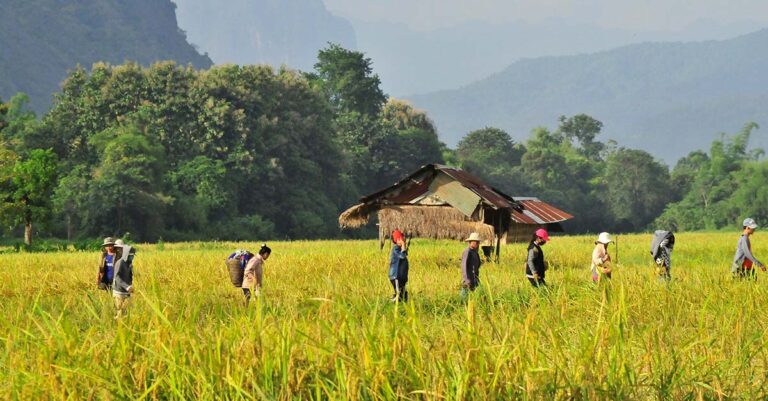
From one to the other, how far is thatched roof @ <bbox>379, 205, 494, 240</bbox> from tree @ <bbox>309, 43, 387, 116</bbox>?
166 feet

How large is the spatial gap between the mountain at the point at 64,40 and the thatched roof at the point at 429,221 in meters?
117

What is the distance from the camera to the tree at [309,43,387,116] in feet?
252

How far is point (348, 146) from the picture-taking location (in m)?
66.3

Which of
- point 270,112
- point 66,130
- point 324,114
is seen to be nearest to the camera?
point 66,130

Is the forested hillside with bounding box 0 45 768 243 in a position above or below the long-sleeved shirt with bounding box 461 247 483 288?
above

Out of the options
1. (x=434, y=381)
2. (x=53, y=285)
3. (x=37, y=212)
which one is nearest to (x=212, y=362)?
(x=434, y=381)

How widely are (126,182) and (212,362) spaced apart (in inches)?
1632

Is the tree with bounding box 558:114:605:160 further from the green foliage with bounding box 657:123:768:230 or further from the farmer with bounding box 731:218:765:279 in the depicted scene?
the farmer with bounding box 731:218:765:279

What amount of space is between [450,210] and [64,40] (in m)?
153

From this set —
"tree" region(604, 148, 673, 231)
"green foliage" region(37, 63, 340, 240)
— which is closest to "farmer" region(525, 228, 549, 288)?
"green foliage" region(37, 63, 340, 240)

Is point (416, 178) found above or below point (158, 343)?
above

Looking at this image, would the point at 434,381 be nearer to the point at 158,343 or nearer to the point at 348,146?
the point at 158,343

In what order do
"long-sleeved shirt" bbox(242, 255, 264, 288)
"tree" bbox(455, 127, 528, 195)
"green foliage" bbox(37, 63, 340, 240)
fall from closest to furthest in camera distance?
1. "long-sleeved shirt" bbox(242, 255, 264, 288)
2. "green foliage" bbox(37, 63, 340, 240)
3. "tree" bbox(455, 127, 528, 195)

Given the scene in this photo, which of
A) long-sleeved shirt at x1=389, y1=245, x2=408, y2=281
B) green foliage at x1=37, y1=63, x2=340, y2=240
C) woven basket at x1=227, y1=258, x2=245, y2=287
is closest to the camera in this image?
long-sleeved shirt at x1=389, y1=245, x2=408, y2=281
